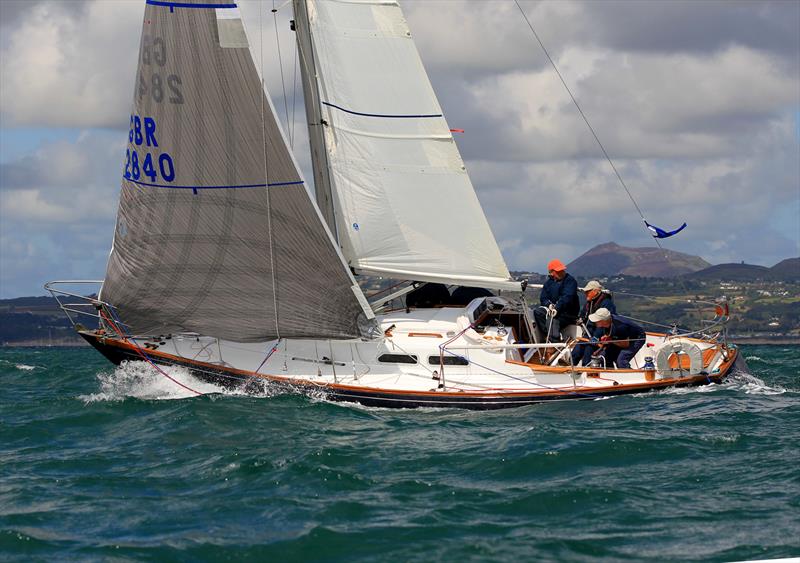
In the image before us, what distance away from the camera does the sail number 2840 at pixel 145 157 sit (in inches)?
708

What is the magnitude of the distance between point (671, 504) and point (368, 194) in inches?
359

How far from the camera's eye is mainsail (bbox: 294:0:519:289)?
18383 mm

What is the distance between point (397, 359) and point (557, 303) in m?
2.86

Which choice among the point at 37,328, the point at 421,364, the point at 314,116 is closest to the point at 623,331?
the point at 421,364

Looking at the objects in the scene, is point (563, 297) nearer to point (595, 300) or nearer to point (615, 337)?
point (595, 300)

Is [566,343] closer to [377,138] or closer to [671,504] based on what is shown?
[377,138]

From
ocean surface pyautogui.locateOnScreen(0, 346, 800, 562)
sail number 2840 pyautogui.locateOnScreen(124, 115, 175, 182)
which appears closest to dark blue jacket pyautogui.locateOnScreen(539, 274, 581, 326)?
ocean surface pyautogui.locateOnScreen(0, 346, 800, 562)

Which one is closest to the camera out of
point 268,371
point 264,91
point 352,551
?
point 352,551

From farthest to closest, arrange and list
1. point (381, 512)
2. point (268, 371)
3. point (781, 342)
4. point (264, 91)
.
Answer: point (781, 342) < point (268, 371) < point (264, 91) < point (381, 512)

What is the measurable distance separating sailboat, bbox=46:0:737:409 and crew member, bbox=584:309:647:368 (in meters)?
0.37

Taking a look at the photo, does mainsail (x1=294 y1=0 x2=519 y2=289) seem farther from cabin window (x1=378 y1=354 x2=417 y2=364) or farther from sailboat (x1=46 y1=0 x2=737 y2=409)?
cabin window (x1=378 y1=354 x2=417 y2=364)

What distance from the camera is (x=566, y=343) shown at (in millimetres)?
17922

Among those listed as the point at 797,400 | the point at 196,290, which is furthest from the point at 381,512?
the point at 797,400

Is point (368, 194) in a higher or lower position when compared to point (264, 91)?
lower
